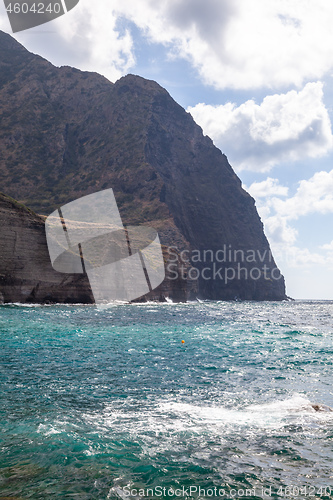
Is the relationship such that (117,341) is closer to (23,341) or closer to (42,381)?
(23,341)

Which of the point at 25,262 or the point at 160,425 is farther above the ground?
the point at 25,262

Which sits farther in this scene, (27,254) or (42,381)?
(27,254)

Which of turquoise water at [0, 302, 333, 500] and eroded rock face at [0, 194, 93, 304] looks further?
eroded rock face at [0, 194, 93, 304]

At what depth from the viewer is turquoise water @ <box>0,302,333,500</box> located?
7.48m

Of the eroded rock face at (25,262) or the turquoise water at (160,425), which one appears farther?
the eroded rock face at (25,262)

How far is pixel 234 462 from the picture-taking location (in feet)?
28.1

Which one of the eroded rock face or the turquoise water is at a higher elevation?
the eroded rock face

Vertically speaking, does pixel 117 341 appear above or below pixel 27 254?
below

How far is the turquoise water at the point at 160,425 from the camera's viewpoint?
7480 millimetres

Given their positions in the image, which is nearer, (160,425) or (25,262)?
(160,425)

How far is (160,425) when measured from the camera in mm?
10992

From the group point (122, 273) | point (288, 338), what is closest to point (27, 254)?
point (122, 273)

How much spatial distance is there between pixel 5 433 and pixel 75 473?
3130mm

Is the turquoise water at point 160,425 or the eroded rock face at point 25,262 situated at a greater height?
the eroded rock face at point 25,262
